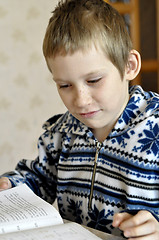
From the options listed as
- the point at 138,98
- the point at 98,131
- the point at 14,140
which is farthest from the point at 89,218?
the point at 14,140

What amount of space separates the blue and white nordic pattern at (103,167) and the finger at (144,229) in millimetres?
162

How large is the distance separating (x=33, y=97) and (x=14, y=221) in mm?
1622

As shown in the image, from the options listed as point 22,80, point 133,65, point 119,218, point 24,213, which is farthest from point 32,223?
point 22,80

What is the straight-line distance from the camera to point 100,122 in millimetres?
979

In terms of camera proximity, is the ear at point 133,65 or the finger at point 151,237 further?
the ear at point 133,65

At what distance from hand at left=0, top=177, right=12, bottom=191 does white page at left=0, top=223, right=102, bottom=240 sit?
0.31 m

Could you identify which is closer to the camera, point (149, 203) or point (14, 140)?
point (149, 203)

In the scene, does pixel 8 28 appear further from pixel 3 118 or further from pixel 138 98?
pixel 138 98

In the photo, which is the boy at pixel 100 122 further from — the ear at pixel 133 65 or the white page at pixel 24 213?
the white page at pixel 24 213

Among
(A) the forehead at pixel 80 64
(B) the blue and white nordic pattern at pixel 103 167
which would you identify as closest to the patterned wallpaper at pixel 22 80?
(B) the blue and white nordic pattern at pixel 103 167

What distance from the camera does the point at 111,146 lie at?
1.00 metres

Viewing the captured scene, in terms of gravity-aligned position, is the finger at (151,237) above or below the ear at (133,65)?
below

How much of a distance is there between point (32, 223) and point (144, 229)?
0.23m

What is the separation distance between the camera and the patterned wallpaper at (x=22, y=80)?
2240 millimetres
